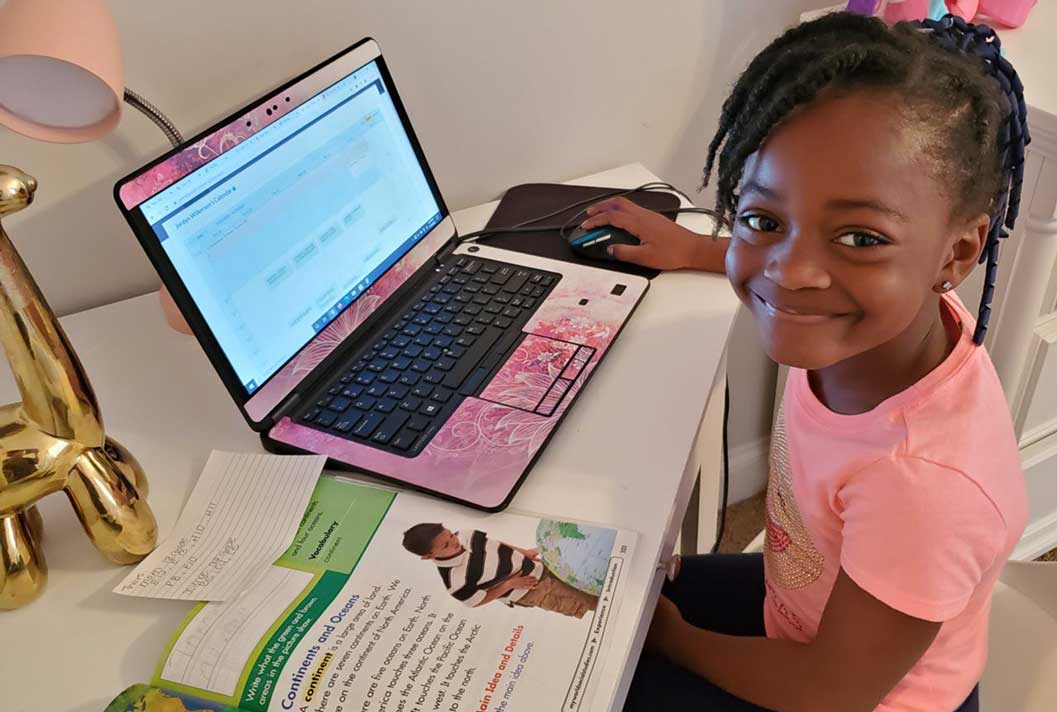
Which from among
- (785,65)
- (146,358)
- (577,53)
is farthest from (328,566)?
(577,53)

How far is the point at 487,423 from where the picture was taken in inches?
31.9

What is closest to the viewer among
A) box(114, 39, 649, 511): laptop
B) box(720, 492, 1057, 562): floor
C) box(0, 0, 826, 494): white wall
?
box(114, 39, 649, 511): laptop

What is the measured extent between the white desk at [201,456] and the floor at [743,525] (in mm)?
677

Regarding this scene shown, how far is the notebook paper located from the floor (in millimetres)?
1093

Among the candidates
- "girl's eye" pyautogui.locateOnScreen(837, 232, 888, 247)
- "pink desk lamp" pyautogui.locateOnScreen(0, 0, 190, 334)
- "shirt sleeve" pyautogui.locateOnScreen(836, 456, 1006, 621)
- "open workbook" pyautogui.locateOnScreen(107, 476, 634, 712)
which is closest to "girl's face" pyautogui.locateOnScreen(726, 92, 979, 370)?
"girl's eye" pyautogui.locateOnScreen(837, 232, 888, 247)

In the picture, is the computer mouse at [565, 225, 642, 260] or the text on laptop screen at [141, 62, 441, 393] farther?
the computer mouse at [565, 225, 642, 260]

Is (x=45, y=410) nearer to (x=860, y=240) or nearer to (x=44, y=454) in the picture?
(x=44, y=454)

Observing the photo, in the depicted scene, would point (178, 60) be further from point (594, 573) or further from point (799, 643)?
point (799, 643)

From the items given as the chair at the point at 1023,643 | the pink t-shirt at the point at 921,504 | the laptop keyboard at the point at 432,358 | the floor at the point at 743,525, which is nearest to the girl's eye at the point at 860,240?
the pink t-shirt at the point at 921,504

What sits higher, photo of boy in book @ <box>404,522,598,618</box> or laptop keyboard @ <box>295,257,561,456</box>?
laptop keyboard @ <box>295,257,561,456</box>

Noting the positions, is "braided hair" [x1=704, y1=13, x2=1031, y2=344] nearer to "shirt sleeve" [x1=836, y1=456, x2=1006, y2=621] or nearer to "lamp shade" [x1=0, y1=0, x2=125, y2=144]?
"shirt sleeve" [x1=836, y1=456, x2=1006, y2=621]

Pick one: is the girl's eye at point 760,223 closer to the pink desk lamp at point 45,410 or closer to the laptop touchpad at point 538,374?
the laptop touchpad at point 538,374

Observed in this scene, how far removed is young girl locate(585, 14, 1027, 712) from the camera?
0.60 metres

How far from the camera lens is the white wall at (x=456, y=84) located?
956 millimetres
